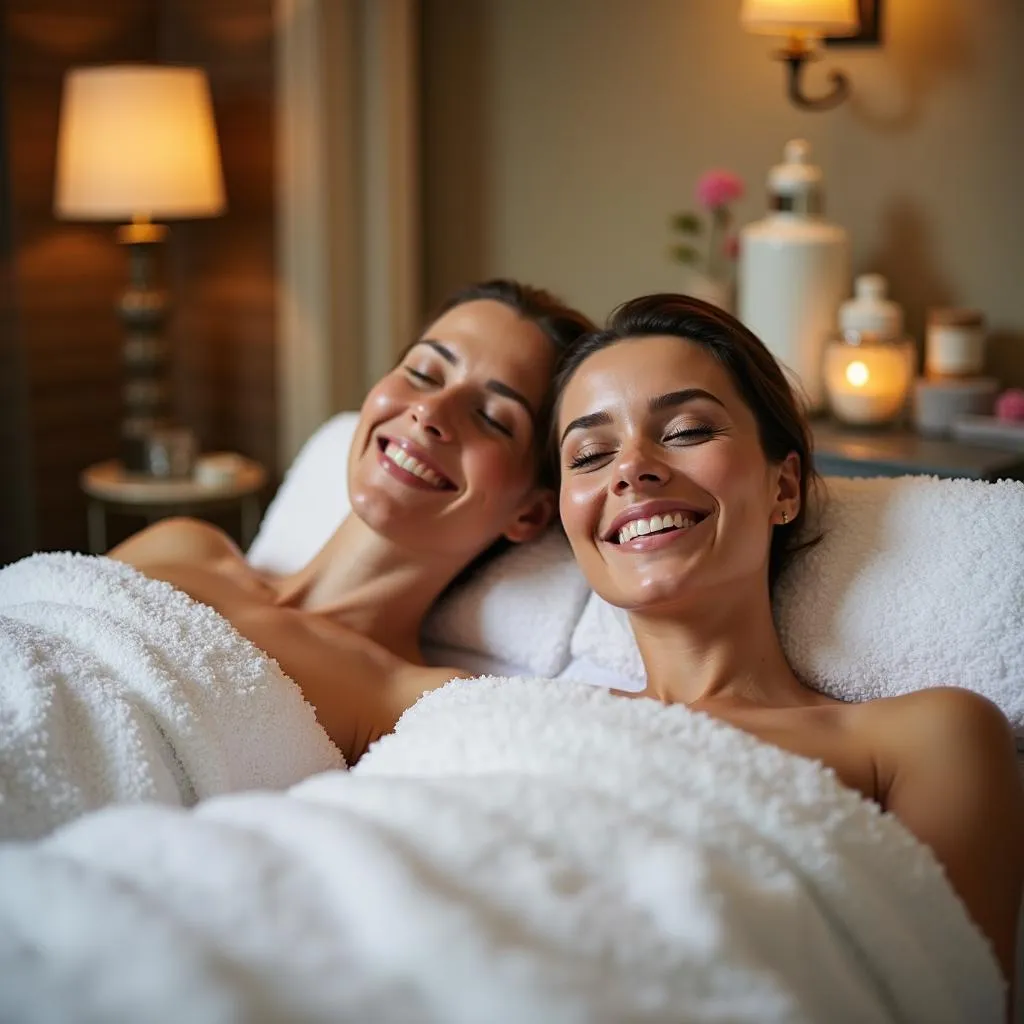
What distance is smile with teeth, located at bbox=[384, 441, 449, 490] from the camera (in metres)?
1.84

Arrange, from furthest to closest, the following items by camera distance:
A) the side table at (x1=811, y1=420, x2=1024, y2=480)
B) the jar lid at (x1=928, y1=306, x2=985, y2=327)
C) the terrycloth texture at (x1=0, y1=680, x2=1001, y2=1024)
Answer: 1. the jar lid at (x1=928, y1=306, x2=985, y2=327)
2. the side table at (x1=811, y1=420, x2=1024, y2=480)
3. the terrycloth texture at (x1=0, y1=680, x2=1001, y2=1024)

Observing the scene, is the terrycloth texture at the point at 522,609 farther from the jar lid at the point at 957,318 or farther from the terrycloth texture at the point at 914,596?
the jar lid at the point at 957,318

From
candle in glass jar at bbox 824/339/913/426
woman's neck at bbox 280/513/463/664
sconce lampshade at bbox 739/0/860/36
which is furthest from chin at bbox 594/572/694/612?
sconce lampshade at bbox 739/0/860/36

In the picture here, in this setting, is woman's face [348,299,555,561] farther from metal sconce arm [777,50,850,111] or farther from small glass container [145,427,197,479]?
small glass container [145,427,197,479]

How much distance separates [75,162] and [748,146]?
5.15 ft

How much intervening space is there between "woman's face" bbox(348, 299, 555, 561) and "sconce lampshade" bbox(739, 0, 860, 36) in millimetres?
1149

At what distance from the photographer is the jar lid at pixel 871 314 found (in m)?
2.69

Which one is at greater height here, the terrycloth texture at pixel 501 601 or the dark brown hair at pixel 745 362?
the dark brown hair at pixel 745 362

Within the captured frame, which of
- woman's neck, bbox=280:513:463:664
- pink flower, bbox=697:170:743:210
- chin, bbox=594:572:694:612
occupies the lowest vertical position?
woman's neck, bbox=280:513:463:664

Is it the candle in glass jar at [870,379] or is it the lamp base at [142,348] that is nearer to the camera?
the candle in glass jar at [870,379]

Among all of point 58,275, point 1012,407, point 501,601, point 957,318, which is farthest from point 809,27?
point 58,275

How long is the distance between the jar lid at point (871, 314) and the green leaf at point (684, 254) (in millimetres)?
467

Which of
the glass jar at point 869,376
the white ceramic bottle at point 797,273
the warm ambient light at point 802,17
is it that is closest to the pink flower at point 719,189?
the white ceramic bottle at point 797,273

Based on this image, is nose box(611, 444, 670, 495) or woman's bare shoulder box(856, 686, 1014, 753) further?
nose box(611, 444, 670, 495)
